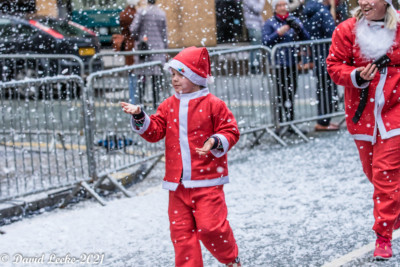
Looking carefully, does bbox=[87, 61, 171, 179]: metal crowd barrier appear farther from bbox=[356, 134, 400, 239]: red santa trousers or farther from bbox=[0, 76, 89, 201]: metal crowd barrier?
bbox=[356, 134, 400, 239]: red santa trousers

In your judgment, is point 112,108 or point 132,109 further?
point 112,108

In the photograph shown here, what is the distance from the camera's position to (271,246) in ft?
17.7

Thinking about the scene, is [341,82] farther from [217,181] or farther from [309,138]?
[309,138]

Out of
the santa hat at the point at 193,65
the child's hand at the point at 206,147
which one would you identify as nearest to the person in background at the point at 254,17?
the santa hat at the point at 193,65

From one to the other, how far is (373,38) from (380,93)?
1.19 ft

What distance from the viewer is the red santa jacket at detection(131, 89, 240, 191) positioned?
4422mm

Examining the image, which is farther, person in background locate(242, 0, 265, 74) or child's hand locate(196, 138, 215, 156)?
person in background locate(242, 0, 265, 74)

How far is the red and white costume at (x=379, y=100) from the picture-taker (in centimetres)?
490

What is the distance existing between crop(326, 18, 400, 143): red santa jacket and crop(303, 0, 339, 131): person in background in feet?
16.9

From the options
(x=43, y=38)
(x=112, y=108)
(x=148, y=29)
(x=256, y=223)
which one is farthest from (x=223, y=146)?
(x=43, y=38)

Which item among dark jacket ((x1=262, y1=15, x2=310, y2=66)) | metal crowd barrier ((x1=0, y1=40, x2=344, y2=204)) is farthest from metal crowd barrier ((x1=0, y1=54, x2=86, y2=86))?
dark jacket ((x1=262, y1=15, x2=310, y2=66))

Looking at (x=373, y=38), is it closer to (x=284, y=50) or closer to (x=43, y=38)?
(x=284, y=50)

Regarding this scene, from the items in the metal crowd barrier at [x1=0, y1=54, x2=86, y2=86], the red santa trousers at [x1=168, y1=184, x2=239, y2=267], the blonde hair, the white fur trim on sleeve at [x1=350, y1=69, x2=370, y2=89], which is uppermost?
the blonde hair

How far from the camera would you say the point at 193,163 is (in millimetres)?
4441
